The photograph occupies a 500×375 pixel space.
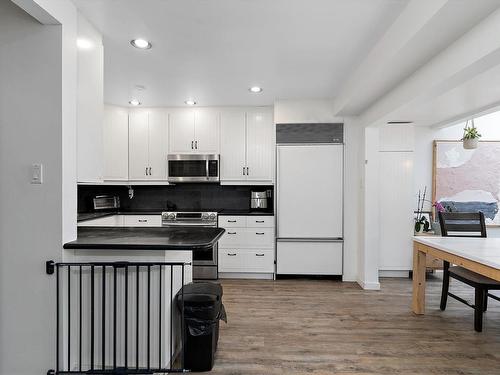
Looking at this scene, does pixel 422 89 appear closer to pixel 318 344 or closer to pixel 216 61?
pixel 216 61

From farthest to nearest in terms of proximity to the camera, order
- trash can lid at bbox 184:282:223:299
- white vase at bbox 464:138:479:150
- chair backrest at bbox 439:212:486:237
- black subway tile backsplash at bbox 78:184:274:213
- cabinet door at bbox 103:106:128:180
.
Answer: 1. black subway tile backsplash at bbox 78:184:274:213
2. cabinet door at bbox 103:106:128:180
3. white vase at bbox 464:138:479:150
4. chair backrest at bbox 439:212:486:237
5. trash can lid at bbox 184:282:223:299

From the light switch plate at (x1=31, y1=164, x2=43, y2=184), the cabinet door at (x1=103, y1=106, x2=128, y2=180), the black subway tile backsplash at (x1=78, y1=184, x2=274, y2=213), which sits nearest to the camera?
the light switch plate at (x1=31, y1=164, x2=43, y2=184)

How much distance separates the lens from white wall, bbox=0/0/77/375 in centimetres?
186

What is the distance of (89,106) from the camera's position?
2.19m

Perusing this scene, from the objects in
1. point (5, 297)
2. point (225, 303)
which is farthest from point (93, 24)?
point (225, 303)

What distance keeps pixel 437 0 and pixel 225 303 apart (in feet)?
10.2

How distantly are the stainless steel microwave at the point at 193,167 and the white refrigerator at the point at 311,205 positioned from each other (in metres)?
0.95

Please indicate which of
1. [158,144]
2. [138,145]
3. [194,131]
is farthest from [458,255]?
[138,145]

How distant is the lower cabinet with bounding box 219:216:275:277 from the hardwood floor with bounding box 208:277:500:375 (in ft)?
1.81

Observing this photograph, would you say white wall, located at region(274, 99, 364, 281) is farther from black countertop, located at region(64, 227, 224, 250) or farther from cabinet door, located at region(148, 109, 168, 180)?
black countertop, located at region(64, 227, 224, 250)

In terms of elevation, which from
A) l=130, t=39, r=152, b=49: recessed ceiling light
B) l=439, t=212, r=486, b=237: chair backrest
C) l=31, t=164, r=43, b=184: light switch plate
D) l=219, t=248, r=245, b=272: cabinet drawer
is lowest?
l=219, t=248, r=245, b=272: cabinet drawer

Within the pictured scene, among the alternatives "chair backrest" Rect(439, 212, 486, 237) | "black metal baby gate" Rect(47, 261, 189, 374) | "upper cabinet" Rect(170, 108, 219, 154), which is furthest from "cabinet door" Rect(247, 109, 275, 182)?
"black metal baby gate" Rect(47, 261, 189, 374)

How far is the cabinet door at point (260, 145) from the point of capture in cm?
446

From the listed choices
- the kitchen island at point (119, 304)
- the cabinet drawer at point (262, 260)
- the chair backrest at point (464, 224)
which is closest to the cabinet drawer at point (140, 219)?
the cabinet drawer at point (262, 260)
